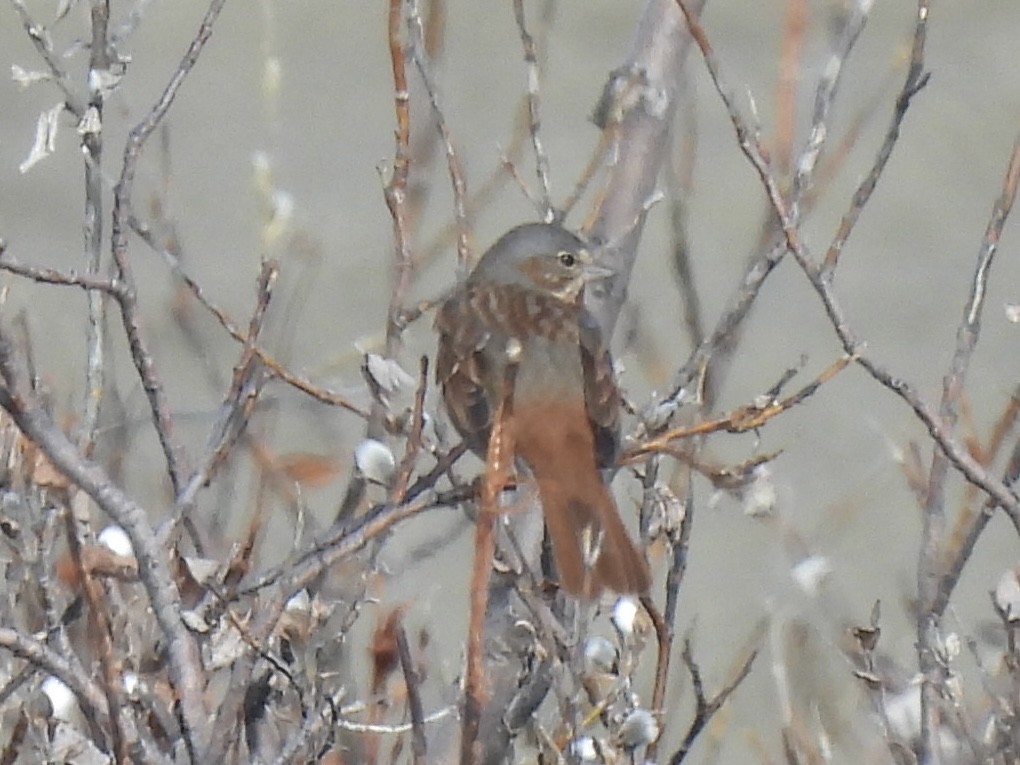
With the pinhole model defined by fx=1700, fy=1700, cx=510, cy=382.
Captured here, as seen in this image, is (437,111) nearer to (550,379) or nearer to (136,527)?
(550,379)

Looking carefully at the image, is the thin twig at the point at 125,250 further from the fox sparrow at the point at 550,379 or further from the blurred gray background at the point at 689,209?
the blurred gray background at the point at 689,209

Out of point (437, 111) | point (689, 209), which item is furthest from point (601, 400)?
point (689, 209)

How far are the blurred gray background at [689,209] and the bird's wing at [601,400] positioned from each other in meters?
1.94

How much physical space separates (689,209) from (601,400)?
2109 millimetres

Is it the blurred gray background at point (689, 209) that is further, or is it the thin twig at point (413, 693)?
the blurred gray background at point (689, 209)

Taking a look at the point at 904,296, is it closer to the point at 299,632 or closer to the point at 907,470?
the point at 907,470

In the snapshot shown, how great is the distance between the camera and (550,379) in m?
2.21

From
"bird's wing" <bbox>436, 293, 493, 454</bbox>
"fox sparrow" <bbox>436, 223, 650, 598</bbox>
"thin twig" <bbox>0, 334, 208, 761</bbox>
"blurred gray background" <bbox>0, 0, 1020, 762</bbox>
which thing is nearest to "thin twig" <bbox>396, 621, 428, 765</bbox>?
"thin twig" <bbox>0, 334, 208, 761</bbox>

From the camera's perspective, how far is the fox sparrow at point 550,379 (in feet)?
6.36

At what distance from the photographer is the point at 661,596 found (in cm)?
395

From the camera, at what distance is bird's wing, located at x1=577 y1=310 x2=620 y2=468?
82.7 inches

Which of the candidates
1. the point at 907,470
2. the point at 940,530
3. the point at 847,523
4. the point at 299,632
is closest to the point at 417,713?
the point at 299,632

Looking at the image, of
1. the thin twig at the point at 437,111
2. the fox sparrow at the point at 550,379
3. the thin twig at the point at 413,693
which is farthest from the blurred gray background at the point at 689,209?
the thin twig at the point at 413,693

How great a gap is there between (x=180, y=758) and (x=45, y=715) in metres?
0.23
